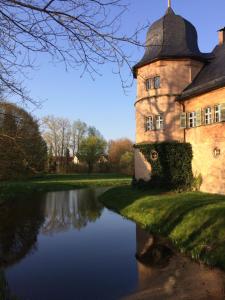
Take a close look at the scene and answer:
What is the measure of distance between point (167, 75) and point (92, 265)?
15.3 m

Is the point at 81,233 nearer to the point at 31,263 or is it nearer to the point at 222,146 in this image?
the point at 31,263

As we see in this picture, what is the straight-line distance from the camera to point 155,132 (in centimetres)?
2267

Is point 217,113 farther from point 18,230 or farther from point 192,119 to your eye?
point 18,230

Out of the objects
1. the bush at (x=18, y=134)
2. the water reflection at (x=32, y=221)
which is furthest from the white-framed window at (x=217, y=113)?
the bush at (x=18, y=134)

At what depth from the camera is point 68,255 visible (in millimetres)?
11016

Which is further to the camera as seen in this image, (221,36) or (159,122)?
(221,36)

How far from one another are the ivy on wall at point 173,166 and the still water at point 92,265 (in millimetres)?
5443

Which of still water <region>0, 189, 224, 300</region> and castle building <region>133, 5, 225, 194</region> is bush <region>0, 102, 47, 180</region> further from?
castle building <region>133, 5, 225, 194</region>

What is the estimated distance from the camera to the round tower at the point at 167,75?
2209cm

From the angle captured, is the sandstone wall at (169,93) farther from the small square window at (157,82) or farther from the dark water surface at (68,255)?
the dark water surface at (68,255)

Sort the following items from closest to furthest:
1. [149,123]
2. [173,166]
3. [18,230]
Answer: [18,230] < [173,166] < [149,123]

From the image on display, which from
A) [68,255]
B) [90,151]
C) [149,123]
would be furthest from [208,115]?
[90,151]

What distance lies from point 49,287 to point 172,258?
351 cm

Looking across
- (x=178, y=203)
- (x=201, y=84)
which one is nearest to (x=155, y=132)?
(x=201, y=84)
